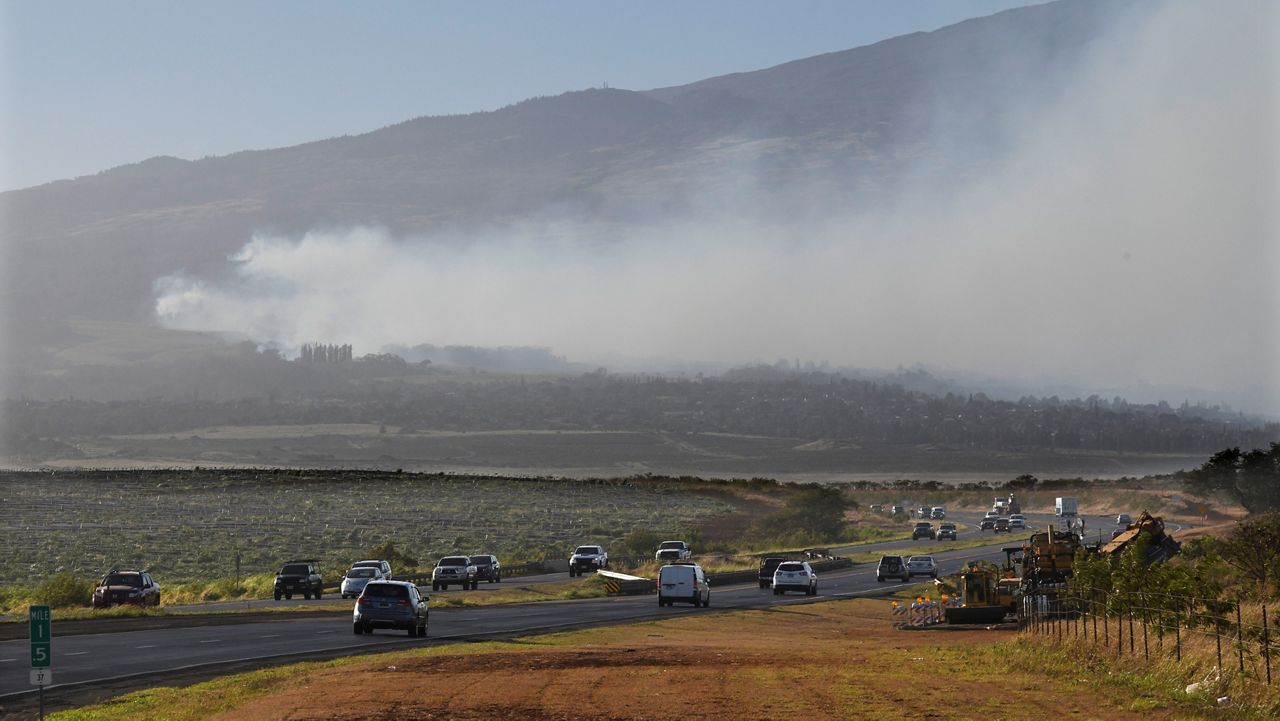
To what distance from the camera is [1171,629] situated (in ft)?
97.8

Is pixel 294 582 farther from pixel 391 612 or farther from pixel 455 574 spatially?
pixel 391 612

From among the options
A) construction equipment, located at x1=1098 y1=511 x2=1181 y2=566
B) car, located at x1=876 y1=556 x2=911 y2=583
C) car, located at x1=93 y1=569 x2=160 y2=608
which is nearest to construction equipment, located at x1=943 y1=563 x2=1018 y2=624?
construction equipment, located at x1=1098 y1=511 x2=1181 y2=566

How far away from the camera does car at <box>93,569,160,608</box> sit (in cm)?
5597

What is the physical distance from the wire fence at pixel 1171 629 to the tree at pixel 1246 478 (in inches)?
3580

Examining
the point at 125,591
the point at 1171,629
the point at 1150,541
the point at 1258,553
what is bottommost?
the point at 125,591

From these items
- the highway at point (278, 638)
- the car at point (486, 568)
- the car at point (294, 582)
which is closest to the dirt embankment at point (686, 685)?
the highway at point (278, 638)

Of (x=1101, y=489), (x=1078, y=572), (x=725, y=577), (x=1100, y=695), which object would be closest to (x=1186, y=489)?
(x=1101, y=489)

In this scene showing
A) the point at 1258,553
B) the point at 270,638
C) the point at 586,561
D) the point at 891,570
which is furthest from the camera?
the point at 586,561

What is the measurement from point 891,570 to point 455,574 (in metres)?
24.6

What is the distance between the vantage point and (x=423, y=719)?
83.9 feet

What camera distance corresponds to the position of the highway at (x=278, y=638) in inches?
1378

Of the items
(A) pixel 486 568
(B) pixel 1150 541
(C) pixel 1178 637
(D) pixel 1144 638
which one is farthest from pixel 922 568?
(C) pixel 1178 637

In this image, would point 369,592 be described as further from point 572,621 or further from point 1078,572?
point 1078,572

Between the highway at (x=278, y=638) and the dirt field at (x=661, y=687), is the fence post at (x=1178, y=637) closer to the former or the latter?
the dirt field at (x=661, y=687)
